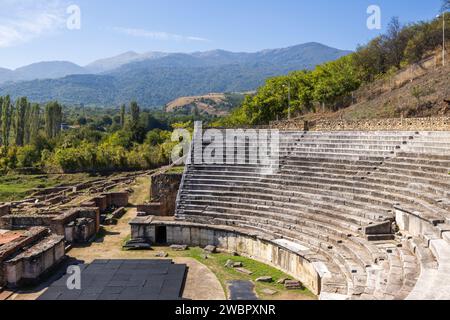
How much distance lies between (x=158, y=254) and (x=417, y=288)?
11275 mm

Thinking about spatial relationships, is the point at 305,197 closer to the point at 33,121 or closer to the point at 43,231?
the point at 43,231

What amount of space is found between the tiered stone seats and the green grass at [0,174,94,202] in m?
23.9

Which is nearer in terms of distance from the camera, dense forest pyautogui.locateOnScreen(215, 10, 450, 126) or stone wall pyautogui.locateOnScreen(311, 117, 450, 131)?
stone wall pyautogui.locateOnScreen(311, 117, 450, 131)

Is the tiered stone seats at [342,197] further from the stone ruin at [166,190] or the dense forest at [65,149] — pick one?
the dense forest at [65,149]

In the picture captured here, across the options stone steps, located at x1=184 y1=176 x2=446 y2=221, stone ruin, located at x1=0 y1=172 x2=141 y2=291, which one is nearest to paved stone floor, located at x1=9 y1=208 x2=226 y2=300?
stone ruin, located at x1=0 y1=172 x2=141 y2=291

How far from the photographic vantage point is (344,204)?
15500mm

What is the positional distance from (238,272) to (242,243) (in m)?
1.98

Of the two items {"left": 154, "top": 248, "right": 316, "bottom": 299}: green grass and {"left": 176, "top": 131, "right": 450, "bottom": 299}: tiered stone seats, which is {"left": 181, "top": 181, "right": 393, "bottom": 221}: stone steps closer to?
{"left": 176, "top": 131, "right": 450, "bottom": 299}: tiered stone seats

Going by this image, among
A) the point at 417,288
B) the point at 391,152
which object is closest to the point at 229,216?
the point at 391,152

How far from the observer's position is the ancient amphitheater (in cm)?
1017

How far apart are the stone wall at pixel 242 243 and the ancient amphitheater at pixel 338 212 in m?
0.04

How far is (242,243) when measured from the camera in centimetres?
1677

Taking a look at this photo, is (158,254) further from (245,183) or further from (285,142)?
(285,142)
